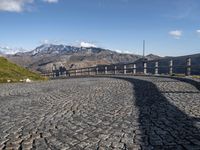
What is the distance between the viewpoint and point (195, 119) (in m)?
7.06

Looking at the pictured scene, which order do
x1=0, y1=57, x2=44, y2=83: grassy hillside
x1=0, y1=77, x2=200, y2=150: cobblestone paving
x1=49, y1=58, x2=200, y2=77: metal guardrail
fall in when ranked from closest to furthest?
x1=0, y1=77, x2=200, y2=150: cobblestone paving < x1=49, y1=58, x2=200, y2=77: metal guardrail < x1=0, y1=57, x2=44, y2=83: grassy hillside

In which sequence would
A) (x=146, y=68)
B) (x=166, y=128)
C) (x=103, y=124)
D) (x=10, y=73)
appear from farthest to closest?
(x=146, y=68), (x=10, y=73), (x=103, y=124), (x=166, y=128)

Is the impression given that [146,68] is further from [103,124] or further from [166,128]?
[166,128]

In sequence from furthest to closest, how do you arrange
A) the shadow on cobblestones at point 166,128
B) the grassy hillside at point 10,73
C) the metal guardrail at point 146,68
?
the grassy hillside at point 10,73
the metal guardrail at point 146,68
the shadow on cobblestones at point 166,128

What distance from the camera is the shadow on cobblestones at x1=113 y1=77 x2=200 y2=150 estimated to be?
5273 millimetres

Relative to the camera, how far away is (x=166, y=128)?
20.8ft

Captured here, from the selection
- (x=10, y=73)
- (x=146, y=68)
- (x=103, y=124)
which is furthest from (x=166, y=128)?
(x=146, y=68)

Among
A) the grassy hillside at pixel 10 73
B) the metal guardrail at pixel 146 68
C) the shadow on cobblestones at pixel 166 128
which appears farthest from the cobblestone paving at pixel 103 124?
the grassy hillside at pixel 10 73

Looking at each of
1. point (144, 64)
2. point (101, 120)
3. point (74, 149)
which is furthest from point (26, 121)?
point (144, 64)

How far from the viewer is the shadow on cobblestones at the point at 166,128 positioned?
5273 mm

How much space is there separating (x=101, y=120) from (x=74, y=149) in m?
2.19

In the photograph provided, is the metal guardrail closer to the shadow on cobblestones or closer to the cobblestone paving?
the cobblestone paving

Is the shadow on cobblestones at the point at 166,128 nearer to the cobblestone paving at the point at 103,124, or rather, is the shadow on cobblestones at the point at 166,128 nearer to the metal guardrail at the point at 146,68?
the cobblestone paving at the point at 103,124

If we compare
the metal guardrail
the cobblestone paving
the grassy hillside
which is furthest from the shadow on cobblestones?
the grassy hillside
